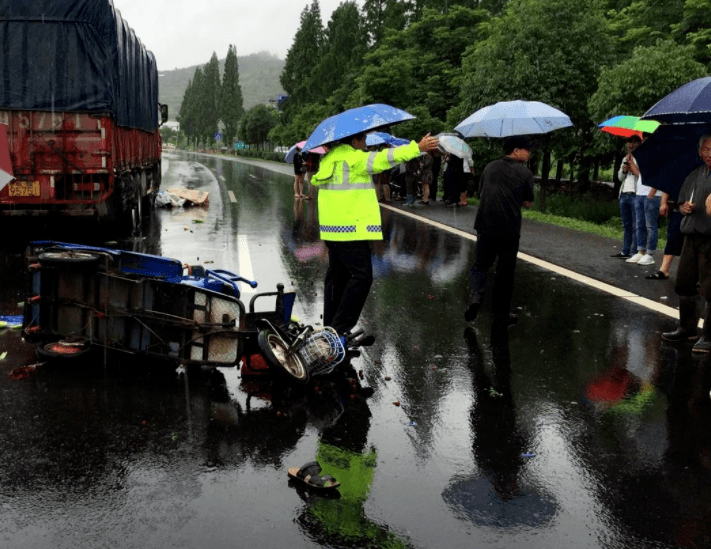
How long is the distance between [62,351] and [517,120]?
775cm

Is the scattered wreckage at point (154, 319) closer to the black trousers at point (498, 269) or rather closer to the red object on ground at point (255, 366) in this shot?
the red object on ground at point (255, 366)

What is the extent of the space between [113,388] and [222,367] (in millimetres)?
792

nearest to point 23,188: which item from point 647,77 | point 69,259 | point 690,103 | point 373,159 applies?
point 69,259

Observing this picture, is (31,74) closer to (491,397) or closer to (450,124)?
(491,397)

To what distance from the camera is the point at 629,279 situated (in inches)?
390

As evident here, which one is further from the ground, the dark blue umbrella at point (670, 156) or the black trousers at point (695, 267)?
the dark blue umbrella at point (670, 156)

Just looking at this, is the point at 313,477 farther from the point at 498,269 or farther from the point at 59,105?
the point at 59,105

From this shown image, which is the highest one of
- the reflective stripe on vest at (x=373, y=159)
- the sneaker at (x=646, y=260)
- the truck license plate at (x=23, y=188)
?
the reflective stripe on vest at (x=373, y=159)

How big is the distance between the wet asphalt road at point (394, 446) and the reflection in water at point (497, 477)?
0.01m

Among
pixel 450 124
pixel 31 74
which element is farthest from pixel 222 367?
pixel 450 124

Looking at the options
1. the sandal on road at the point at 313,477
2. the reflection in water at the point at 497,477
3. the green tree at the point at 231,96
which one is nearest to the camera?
the reflection in water at the point at 497,477

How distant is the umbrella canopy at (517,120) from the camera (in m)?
11.5

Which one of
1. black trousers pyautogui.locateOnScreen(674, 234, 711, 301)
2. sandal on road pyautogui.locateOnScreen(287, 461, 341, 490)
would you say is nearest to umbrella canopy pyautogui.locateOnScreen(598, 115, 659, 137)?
black trousers pyautogui.locateOnScreen(674, 234, 711, 301)

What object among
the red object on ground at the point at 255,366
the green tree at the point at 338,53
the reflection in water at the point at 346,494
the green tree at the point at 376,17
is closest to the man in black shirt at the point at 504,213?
the red object on ground at the point at 255,366
